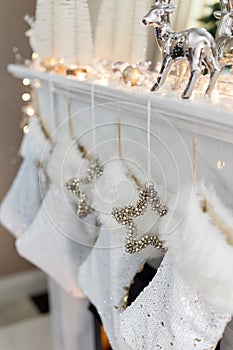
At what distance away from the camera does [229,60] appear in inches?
34.5

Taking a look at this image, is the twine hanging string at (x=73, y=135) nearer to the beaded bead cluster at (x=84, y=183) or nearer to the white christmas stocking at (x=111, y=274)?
the beaded bead cluster at (x=84, y=183)

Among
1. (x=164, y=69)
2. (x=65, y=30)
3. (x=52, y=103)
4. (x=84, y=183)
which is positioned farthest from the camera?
(x=52, y=103)

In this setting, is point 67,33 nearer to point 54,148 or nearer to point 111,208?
point 54,148

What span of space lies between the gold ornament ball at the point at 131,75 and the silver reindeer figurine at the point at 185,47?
0.10 meters

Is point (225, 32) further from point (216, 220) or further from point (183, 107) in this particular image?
point (216, 220)

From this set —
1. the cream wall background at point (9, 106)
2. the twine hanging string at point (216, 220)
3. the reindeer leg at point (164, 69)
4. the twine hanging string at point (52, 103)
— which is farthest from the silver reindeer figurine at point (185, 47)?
the cream wall background at point (9, 106)

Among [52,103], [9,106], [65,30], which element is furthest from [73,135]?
[9,106]

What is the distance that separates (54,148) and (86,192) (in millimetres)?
218

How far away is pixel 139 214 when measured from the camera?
3.11 feet

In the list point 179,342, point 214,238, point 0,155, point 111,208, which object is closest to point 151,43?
point 111,208

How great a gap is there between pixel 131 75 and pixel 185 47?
22 cm

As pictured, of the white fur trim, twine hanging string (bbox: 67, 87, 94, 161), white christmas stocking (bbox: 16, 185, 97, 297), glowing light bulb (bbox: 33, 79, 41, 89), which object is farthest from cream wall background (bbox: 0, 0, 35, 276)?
the white fur trim

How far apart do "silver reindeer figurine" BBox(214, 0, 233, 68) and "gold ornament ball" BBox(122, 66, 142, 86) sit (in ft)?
0.65

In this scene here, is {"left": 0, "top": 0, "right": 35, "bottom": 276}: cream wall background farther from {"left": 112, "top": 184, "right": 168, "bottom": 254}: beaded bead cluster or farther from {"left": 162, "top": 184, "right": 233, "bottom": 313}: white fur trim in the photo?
{"left": 162, "top": 184, "right": 233, "bottom": 313}: white fur trim
